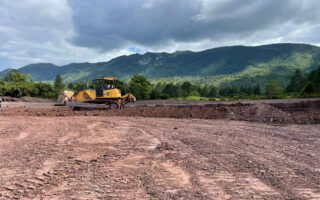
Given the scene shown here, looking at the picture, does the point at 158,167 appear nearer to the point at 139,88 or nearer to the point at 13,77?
the point at 139,88

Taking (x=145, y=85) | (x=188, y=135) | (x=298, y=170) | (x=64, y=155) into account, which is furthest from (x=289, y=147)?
(x=145, y=85)

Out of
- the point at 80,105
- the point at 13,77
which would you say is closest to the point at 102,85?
the point at 80,105

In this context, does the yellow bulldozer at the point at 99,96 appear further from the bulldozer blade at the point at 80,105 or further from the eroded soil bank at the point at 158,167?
the eroded soil bank at the point at 158,167

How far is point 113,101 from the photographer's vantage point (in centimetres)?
1631

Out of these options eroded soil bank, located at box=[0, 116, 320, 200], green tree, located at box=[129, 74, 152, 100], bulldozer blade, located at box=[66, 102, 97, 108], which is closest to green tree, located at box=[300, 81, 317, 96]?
green tree, located at box=[129, 74, 152, 100]

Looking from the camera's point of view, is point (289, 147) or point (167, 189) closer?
point (167, 189)

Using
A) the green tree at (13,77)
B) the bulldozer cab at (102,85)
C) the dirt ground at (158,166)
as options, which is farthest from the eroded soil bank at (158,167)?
the green tree at (13,77)

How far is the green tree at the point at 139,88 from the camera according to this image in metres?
46.4

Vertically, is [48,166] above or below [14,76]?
below

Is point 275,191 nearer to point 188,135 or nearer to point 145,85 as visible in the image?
point 188,135

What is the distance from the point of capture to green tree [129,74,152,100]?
46438 mm

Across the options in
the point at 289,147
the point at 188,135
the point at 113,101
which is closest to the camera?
the point at 289,147

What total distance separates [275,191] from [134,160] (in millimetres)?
2965

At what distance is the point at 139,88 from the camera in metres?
46.5
